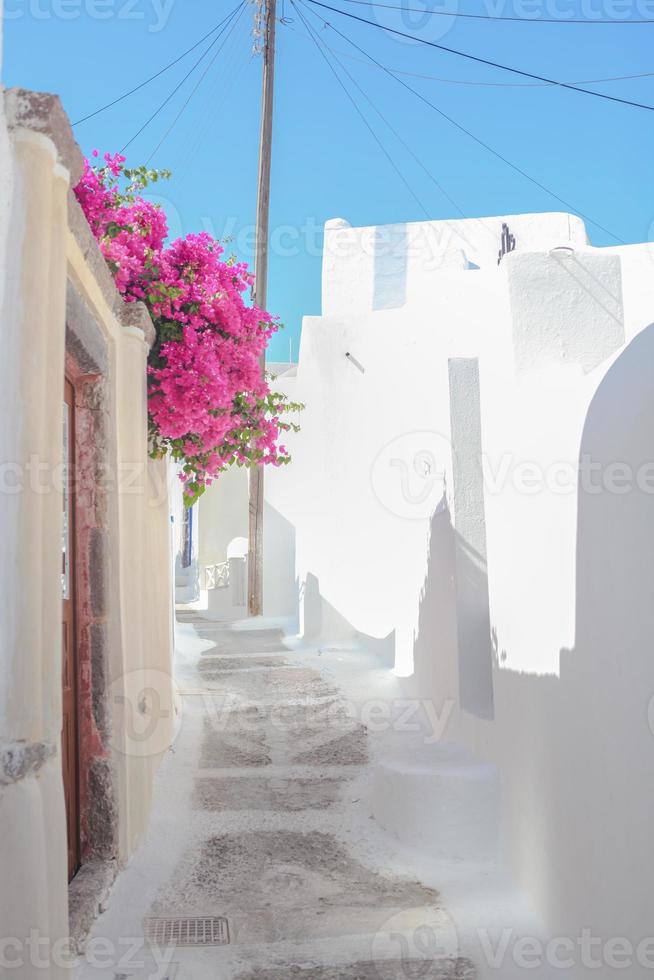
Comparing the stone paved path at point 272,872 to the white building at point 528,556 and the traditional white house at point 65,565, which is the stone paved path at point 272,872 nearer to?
the traditional white house at point 65,565

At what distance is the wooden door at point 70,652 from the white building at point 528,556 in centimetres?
172

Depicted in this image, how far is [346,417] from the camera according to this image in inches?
417

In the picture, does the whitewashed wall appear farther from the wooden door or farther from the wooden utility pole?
the wooden utility pole

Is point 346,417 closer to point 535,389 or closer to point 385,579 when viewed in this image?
point 385,579

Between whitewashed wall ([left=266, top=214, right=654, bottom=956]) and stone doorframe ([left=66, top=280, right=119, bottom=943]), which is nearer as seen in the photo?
whitewashed wall ([left=266, top=214, right=654, bottom=956])

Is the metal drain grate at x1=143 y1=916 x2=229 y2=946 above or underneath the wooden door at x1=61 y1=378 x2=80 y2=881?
underneath

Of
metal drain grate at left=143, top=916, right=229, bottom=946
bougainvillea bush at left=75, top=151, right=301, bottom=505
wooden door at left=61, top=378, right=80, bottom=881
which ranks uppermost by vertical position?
bougainvillea bush at left=75, top=151, right=301, bottom=505

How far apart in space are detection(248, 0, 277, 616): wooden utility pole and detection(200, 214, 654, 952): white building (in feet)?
9.12

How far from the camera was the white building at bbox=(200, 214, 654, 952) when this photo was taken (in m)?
2.93

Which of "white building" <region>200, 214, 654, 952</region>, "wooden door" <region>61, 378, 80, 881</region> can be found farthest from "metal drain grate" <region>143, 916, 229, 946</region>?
"white building" <region>200, 214, 654, 952</region>

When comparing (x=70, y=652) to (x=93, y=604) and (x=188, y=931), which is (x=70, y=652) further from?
(x=188, y=931)

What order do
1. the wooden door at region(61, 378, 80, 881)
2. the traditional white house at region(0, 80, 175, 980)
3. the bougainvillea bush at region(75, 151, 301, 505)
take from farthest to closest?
the bougainvillea bush at region(75, 151, 301, 505), the wooden door at region(61, 378, 80, 881), the traditional white house at region(0, 80, 175, 980)

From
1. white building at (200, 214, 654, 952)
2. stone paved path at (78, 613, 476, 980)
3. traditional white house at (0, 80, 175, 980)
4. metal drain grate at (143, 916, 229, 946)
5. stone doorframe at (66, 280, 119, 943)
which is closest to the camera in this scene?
traditional white house at (0, 80, 175, 980)

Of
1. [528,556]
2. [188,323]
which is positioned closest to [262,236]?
[188,323]
